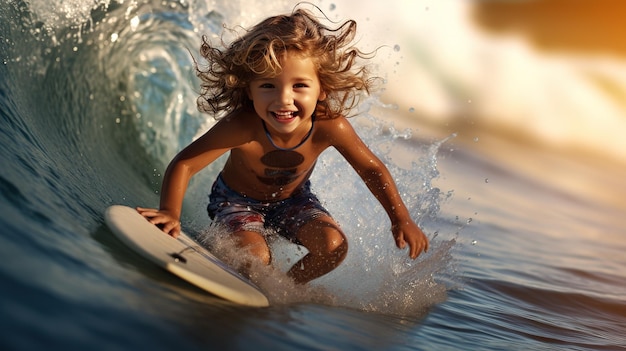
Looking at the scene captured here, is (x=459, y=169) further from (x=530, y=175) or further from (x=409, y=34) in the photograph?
(x=409, y=34)

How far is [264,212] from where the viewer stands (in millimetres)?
3531

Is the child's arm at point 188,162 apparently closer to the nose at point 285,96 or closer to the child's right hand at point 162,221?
the child's right hand at point 162,221

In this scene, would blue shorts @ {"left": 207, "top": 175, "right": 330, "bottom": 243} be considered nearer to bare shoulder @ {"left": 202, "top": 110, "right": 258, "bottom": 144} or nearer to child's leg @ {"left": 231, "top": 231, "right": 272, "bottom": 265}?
child's leg @ {"left": 231, "top": 231, "right": 272, "bottom": 265}

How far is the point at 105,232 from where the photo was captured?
2.76 m

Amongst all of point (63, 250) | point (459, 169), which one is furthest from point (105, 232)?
point (459, 169)

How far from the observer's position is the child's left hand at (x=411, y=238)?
3180mm

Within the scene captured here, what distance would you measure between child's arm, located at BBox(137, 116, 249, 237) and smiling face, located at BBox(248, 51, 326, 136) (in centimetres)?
17

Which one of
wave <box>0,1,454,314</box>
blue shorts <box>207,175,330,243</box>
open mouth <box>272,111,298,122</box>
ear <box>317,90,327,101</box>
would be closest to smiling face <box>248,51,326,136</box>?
open mouth <box>272,111,298,122</box>

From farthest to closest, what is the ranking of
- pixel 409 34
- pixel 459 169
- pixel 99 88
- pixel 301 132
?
pixel 409 34
pixel 459 169
pixel 99 88
pixel 301 132

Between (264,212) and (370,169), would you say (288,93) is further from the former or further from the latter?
(264,212)

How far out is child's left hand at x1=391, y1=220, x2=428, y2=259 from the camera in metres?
3.18

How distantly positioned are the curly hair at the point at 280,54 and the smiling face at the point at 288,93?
0.03 meters

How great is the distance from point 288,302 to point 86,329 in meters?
1.11

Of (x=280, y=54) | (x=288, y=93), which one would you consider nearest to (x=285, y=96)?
(x=288, y=93)
